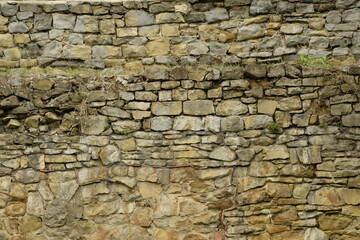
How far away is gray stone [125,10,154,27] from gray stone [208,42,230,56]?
92 centimetres

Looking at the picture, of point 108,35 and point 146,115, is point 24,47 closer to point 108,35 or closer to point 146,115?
point 108,35

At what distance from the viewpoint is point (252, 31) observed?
6.77 meters

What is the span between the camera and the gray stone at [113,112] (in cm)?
543

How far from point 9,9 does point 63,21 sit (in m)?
0.75

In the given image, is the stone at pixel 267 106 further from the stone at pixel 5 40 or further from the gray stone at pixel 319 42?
the stone at pixel 5 40

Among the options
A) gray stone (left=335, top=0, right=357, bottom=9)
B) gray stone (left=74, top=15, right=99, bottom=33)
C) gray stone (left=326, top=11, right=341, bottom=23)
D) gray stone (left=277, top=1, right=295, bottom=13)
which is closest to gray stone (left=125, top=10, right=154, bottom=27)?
gray stone (left=74, top=15, right=99, bottom=33)

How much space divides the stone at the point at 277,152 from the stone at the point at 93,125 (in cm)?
177

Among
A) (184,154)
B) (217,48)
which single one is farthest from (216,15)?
(184,154)

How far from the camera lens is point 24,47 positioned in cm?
682

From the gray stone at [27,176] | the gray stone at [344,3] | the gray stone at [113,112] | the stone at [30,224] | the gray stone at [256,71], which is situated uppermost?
the gray stone at [344,3]

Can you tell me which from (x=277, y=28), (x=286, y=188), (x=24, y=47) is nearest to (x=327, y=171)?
(x=286, y=188)

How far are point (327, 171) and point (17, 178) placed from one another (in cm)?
334

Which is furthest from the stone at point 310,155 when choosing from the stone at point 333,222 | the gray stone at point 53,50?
the gray stone at point 53,50

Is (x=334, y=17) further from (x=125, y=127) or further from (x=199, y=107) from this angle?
(x=125, y=127)
